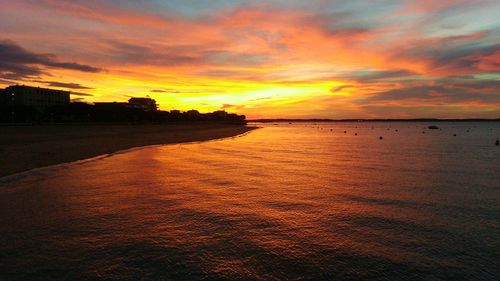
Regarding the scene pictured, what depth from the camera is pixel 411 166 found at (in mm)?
28969

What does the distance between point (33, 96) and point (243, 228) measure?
6679 inches

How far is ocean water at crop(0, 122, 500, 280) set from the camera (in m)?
8.00

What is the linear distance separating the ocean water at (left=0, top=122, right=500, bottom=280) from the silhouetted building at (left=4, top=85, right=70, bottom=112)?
14336 centimetres

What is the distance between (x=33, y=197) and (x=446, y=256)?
16.5 metres

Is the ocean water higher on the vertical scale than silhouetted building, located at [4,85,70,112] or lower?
lower

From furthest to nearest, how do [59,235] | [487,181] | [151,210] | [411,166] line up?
1. [411,166]
2. [487,181]
3. [151,210]
4. [59,235]

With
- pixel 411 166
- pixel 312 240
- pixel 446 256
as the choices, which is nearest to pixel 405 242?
pixel 446 256

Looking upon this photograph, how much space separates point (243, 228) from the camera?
1115cm

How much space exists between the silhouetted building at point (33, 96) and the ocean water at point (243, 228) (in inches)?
5644

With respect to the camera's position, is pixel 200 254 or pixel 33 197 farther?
pixel 33 197

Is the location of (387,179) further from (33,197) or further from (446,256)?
(33,197)

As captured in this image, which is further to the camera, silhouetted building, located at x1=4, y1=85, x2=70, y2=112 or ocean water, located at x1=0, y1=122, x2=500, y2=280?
silhouetted building, located at x1=4, y1=85, x2=70, y2=112

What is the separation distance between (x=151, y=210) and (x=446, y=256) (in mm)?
10513

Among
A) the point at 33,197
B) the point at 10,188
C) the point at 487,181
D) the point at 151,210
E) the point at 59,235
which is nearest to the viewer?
the point at 59,235
